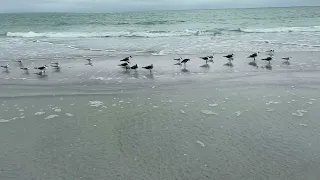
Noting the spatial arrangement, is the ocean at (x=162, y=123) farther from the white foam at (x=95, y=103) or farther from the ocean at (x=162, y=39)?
the ocean at (x=162, y=39)

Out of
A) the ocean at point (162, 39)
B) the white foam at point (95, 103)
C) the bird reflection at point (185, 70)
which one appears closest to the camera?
the white foam at point (95, 103)

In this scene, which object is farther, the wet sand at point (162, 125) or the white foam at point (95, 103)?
the white foam at point (95, 103)

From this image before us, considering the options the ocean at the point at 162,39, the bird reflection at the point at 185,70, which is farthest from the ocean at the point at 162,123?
the ocean at the point at 162,39

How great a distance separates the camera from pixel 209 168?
618cm

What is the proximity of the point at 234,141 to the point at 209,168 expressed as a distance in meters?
1.37

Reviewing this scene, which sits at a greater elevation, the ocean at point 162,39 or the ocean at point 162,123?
the ocean at point 162,39

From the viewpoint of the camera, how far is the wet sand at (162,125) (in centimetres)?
623

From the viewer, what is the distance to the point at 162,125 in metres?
8.34

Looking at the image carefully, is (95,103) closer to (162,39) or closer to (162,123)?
(162,123)

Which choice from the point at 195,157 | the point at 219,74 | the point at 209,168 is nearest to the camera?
the point at 209,168

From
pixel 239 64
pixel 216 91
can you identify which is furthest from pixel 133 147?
pixel 239 64

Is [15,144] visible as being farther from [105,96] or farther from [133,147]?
[105,96]

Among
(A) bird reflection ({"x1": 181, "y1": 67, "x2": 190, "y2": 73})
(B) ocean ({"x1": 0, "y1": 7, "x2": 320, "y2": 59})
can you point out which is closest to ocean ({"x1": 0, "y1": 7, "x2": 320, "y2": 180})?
(A) bird reflection ({"x1": 181, "y1": 67, "x2": 190, "y2": 73})

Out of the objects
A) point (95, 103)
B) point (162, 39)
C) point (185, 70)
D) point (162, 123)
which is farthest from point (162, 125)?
point (162, 39)
